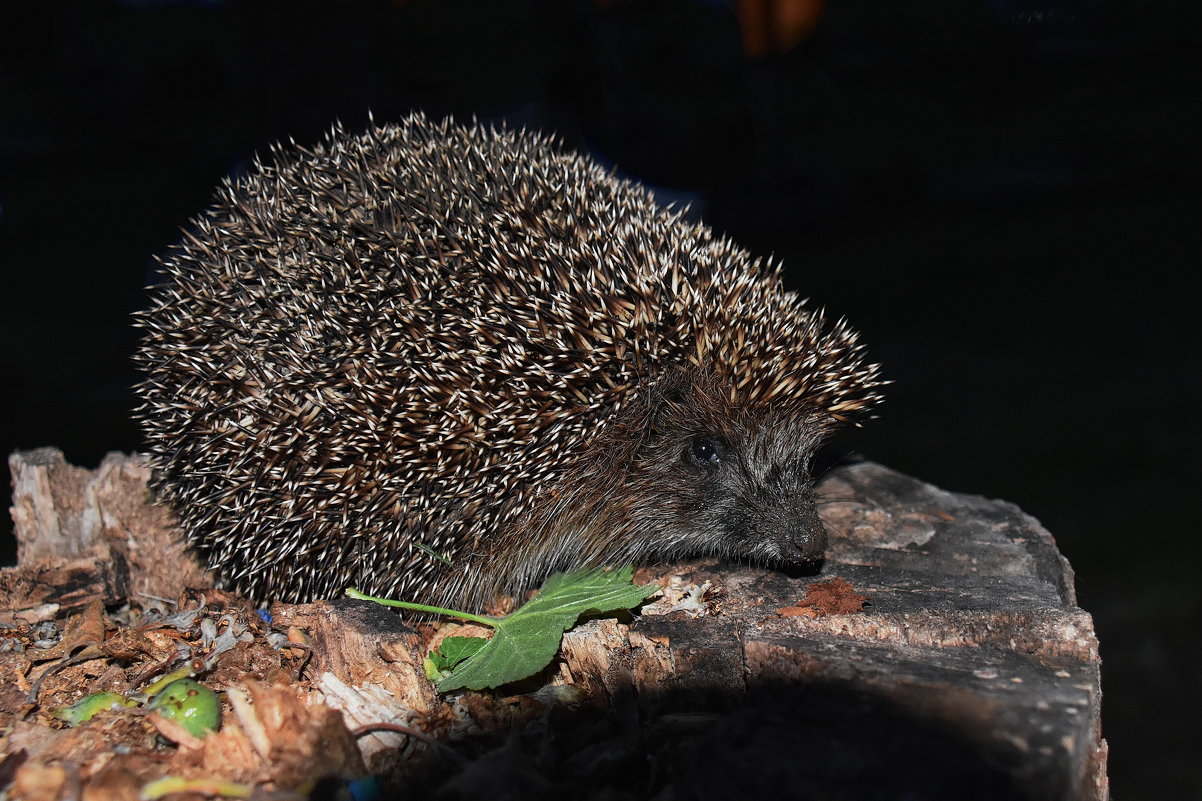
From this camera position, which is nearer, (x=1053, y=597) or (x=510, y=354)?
(x=1053, y=597)

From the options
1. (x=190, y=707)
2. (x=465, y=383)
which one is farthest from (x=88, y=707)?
(x=465, y=383)

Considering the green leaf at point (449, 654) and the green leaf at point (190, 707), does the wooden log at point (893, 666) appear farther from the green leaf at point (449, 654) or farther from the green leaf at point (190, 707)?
the green leaf at point (190, 707)

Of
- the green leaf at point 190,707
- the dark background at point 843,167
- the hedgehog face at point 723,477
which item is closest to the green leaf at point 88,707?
the green leaf at point 190,707

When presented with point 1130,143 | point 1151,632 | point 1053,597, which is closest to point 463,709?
point 1053,597

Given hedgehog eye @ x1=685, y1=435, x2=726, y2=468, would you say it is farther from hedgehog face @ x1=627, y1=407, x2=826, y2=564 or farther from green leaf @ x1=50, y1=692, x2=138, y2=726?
green leaf @ x1=50, y1=692, x2=138, y2=726

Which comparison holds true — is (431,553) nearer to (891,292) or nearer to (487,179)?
(487,179)

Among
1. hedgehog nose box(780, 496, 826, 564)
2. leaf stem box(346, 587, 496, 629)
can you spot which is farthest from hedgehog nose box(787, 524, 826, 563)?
leaf stem box(346, 587, 496, 629)

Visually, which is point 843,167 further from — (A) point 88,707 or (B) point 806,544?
(A) point 88,707

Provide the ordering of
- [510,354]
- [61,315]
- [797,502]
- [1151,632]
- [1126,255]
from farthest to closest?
[1126,255]
[61,315]
[1151,632]
[797,502]
[510,354]
